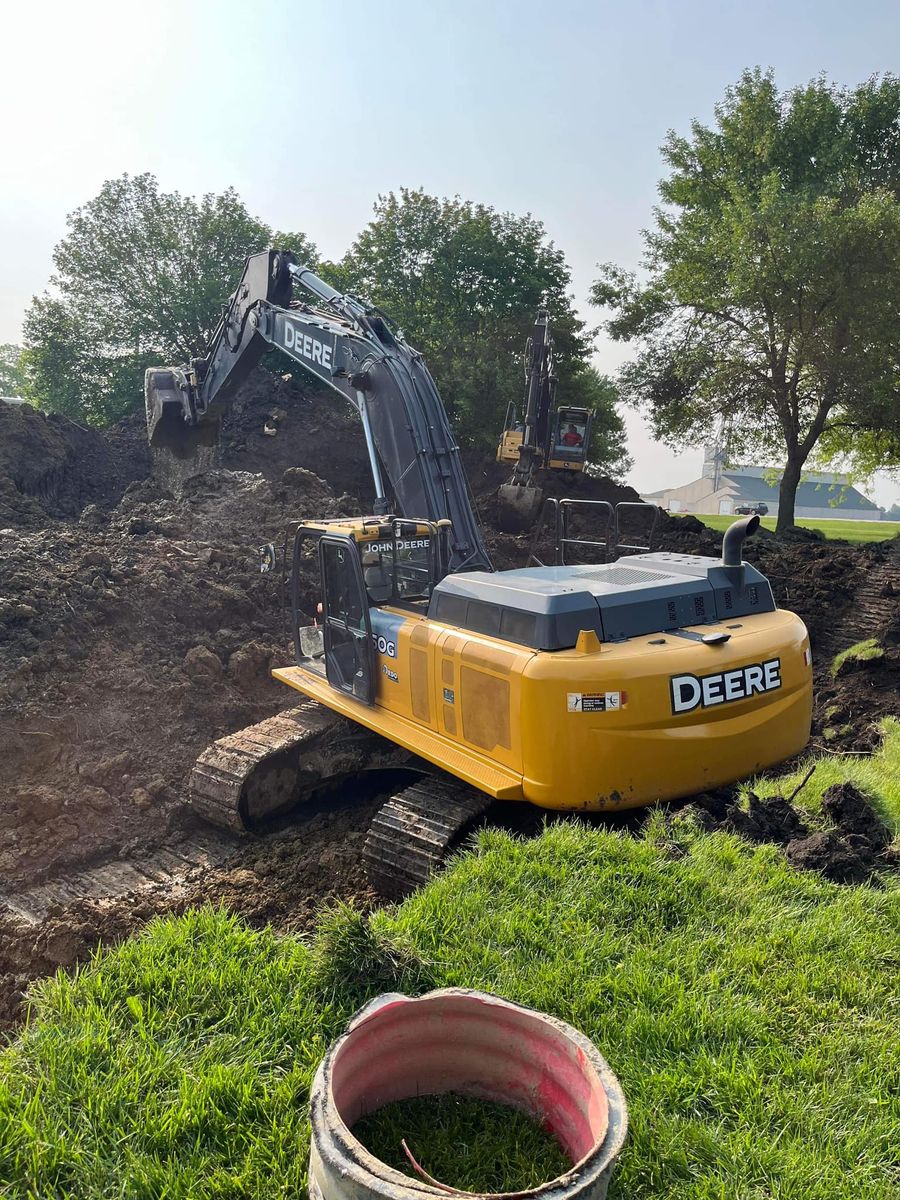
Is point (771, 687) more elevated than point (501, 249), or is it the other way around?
point (501, 249)

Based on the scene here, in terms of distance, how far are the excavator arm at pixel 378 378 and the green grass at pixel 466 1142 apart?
180 inches

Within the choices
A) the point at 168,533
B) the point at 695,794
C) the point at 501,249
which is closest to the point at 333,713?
the point at 695,794

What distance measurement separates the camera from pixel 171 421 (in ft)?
43.6

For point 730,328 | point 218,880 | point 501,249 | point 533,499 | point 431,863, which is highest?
point 501,249

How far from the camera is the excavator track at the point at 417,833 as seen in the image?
4789 millimetres

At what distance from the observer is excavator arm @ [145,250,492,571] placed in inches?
296

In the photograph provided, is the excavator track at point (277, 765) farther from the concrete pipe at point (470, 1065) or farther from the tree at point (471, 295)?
the tree at point (471, 295)

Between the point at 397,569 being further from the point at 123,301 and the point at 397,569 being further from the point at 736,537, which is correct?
the point at 123,301

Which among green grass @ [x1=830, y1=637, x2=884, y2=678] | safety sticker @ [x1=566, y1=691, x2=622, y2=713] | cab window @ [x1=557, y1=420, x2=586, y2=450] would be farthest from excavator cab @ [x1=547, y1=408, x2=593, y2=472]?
safety sticker @ [x1=566, y1=691, x2=622, y2=713]

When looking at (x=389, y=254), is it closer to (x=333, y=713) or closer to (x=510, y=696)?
(x=333, y=713)

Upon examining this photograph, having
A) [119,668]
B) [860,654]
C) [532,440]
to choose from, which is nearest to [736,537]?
[860,654]

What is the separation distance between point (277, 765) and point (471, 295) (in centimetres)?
1933

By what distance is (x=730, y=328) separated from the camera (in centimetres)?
1925

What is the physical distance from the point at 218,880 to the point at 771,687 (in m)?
3.80
